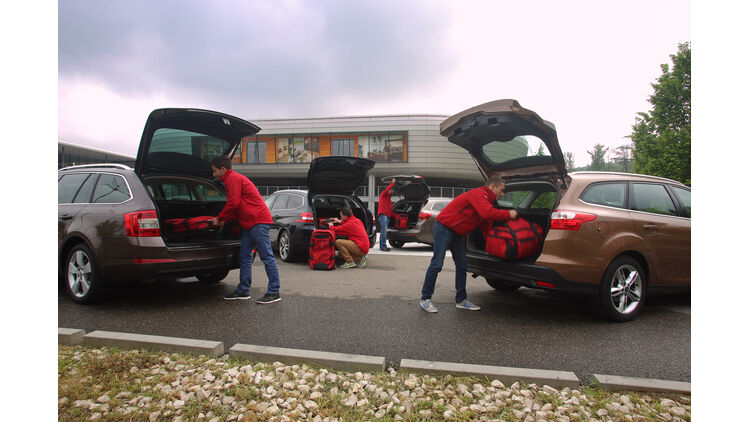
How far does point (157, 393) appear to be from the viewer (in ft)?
7.82

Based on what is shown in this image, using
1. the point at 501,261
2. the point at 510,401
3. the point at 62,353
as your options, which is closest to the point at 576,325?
the point at 501,261

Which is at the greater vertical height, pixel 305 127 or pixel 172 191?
pixel 305 127

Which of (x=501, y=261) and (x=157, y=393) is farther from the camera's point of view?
(x=501, y=261)

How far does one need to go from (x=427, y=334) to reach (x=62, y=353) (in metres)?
2.88

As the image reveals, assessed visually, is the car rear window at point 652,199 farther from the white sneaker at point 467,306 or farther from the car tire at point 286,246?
the car tire at point 286,246

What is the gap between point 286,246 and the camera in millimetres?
8094

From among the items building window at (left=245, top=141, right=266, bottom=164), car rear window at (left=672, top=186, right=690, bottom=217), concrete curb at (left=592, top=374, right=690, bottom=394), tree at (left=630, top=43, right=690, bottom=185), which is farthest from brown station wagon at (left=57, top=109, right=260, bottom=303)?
building window at (left=245, top=141, right=266, bottom=164)

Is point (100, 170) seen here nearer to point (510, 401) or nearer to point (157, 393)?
point (157, 393)

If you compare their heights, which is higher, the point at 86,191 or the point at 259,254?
the point at 86,191

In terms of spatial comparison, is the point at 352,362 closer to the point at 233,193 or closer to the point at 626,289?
the point at 233,193

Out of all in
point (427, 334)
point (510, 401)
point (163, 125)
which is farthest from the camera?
point (163, 125)

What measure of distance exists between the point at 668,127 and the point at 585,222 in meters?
26.1

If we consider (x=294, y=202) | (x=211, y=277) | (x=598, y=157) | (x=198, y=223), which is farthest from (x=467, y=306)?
(x=598, y=157)

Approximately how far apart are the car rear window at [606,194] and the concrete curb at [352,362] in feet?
6.39
